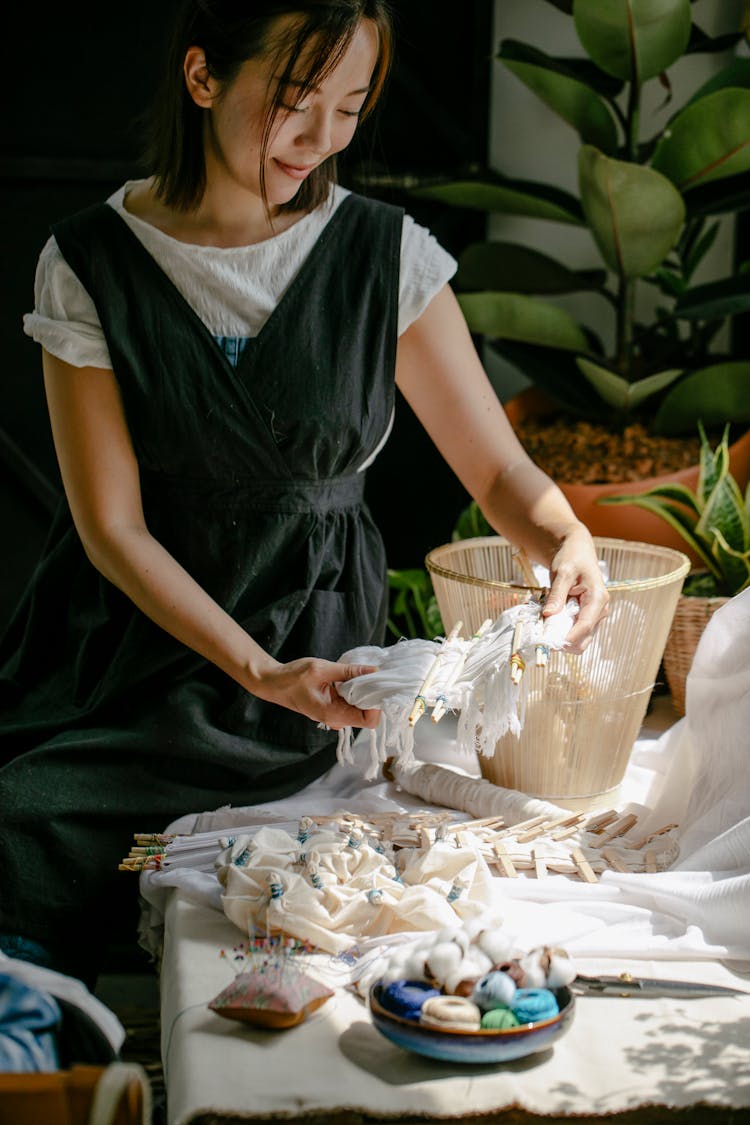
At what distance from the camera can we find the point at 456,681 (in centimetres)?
152

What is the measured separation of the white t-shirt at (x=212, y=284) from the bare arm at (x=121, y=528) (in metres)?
0.04

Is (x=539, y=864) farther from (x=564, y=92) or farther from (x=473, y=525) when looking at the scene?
(x=564, y=92)

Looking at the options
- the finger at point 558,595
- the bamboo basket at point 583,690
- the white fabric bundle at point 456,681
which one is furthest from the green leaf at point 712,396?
the white fabric bundle at point 456,681

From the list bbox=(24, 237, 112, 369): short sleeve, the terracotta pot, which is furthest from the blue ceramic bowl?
the terracotta pot

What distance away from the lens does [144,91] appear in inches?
129

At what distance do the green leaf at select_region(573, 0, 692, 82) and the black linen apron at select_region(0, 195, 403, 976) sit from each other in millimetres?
993

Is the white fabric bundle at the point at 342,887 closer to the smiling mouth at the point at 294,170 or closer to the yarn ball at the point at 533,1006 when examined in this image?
the yarn ball at the point at 533,1006

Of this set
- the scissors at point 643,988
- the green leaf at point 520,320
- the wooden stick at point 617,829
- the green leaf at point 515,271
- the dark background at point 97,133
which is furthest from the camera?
the dark background at point 97,133

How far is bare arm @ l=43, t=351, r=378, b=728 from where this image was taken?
166 cm

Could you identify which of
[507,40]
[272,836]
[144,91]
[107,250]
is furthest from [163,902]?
[144,91]

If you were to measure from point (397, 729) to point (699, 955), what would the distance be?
415 millimetres

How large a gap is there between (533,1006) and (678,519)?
147 cm

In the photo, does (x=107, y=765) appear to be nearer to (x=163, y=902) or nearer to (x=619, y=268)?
(x=163, y=902)

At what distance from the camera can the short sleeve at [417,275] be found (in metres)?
1.89
